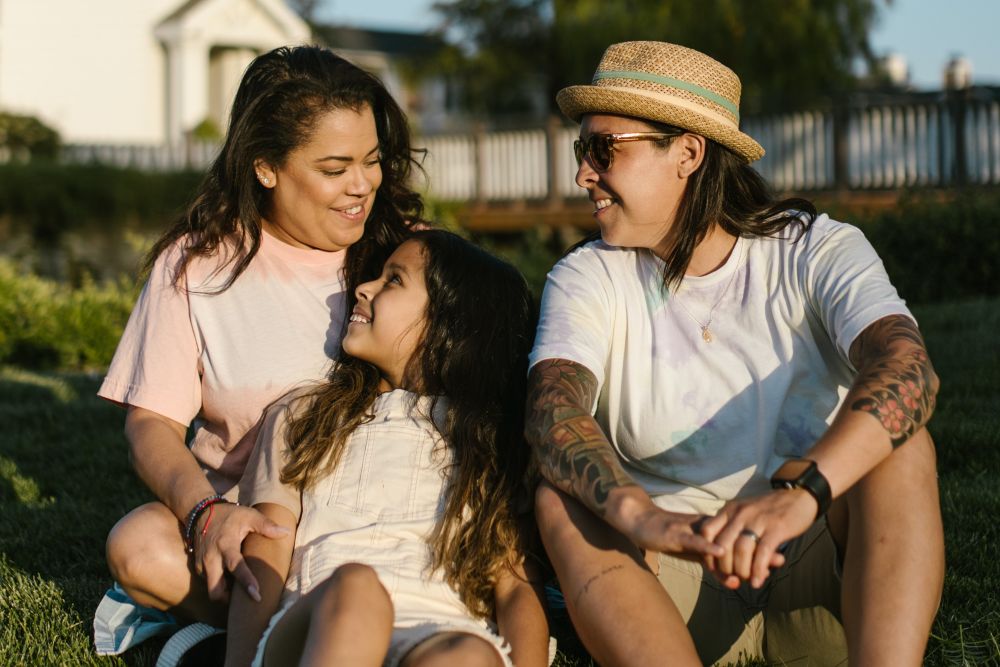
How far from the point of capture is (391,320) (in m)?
3.45

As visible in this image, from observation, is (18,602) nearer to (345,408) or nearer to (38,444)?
(345,408)

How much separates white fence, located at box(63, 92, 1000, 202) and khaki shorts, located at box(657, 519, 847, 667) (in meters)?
8.30

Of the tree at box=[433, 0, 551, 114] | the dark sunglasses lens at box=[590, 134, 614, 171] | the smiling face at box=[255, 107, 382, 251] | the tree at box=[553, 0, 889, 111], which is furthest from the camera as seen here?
the tree at box=[433, 0, 551, 114]

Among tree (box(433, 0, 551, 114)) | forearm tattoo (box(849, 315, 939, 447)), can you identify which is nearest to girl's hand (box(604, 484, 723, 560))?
forearm tattoo (box(849, 315, 939, 447))

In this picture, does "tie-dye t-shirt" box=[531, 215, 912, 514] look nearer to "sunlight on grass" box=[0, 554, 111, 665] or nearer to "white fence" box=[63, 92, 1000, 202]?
"sunlight on grass" box=[0, 554, 111, 665]

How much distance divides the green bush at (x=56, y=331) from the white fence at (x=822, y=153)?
3.36 m

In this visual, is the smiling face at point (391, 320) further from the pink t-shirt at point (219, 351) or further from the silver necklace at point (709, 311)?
the silver necklace at point (709, 311)

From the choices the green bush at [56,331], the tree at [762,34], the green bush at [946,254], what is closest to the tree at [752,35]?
the tree at [762,34]

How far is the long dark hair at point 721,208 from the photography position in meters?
3.34

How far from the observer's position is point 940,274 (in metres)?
9.16

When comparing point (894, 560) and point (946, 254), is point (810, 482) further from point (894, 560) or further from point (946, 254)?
point (946, 254)

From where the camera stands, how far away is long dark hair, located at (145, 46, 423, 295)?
12.3ft

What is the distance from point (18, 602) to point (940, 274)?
23.7 ft

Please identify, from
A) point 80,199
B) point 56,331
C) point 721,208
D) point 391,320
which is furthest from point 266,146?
point 80,199
